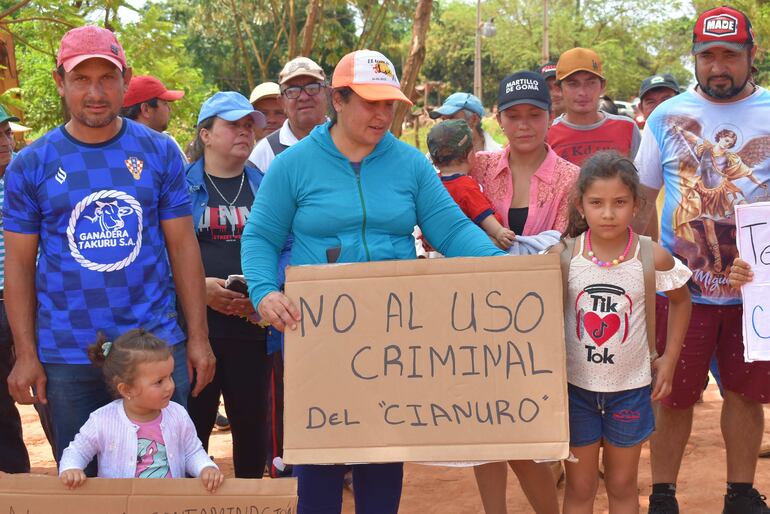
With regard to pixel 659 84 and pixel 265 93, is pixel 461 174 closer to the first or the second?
pixel 265 93

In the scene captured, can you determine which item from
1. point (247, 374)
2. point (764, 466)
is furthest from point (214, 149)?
point (764, 466)

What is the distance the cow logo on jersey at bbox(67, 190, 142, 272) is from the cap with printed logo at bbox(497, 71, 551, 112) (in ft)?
6.12

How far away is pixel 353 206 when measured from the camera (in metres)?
3.58

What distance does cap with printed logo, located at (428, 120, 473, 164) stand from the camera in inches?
180

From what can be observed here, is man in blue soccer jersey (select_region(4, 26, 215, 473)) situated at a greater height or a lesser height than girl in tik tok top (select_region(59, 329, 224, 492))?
greater

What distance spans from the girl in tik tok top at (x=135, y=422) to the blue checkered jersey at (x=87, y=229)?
0.12 m

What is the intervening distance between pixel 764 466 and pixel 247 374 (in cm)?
330

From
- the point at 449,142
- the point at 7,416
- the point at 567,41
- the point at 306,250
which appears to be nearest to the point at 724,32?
the point at 449,142

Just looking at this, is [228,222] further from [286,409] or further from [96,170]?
[286,409]

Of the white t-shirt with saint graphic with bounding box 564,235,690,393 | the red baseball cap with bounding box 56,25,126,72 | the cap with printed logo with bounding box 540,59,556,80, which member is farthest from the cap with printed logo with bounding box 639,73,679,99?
the red baseball cap with bounding box 56,25,126,72

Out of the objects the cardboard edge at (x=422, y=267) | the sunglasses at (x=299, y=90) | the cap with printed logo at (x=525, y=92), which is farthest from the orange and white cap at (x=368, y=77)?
the sunglasses at (x=299, y=90)

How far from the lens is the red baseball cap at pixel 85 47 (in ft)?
11.7

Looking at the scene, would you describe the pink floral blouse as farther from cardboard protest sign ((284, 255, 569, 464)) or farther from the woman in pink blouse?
cardboard protest sign ((284, 255, 569, 464))

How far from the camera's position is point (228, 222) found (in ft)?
15.3
